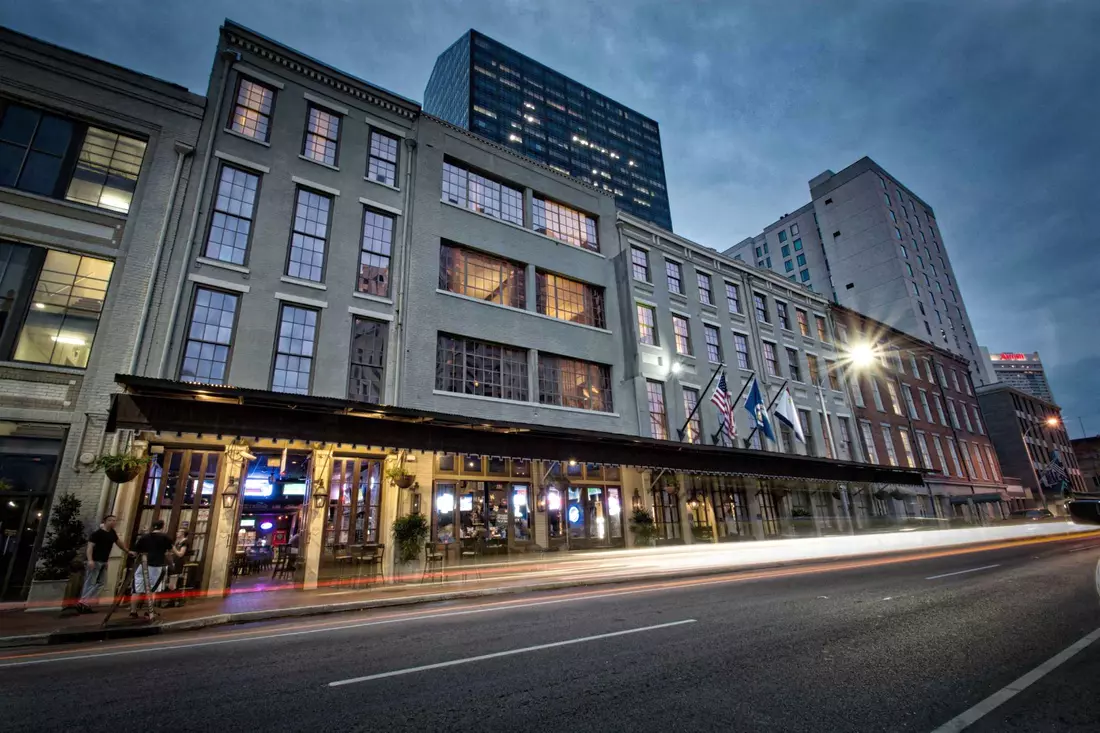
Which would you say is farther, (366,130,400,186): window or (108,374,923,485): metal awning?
(366,130,400,186): window

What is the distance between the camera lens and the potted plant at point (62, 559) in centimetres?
1045

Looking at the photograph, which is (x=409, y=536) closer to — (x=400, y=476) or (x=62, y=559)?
(x=400, y=476)

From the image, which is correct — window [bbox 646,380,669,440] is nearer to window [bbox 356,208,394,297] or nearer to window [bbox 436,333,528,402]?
window [bbox 436,333,528,402]

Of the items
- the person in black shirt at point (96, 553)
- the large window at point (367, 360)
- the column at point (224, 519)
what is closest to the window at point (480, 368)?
the large window at point (367, 360)

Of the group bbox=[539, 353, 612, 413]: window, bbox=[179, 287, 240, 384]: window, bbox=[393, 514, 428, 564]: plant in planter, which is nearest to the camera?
bbox=[179, 287, 240, 384]: window

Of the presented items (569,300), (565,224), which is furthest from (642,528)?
(565,224)

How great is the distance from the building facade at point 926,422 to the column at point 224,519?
3439cm

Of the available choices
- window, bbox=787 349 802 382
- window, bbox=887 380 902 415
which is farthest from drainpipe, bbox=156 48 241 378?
window, bbox=887 380 902 415

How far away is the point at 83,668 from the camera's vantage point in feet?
→ 19.3

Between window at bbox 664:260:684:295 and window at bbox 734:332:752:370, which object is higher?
window at bbox 664:260:684:295

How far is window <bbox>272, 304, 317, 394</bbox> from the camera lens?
46.8 feet

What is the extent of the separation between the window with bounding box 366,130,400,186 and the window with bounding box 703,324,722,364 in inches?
678

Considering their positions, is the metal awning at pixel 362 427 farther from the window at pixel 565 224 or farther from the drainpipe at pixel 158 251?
the window at pixel 565 224

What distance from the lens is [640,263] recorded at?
82.3 feet
